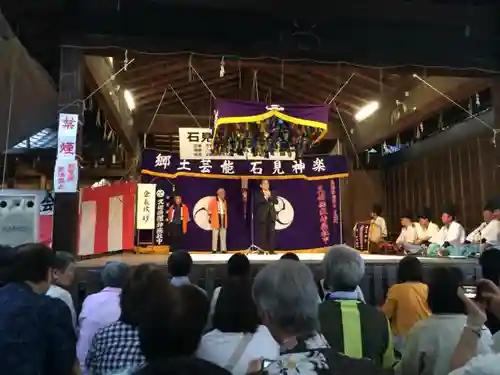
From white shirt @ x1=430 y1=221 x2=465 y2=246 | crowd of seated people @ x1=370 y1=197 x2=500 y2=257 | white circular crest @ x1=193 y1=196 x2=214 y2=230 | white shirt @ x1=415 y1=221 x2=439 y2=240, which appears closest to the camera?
crowd of seated people @ x1=370 y1=197 x2=500 y2=257

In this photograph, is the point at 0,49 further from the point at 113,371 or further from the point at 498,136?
the point at 498,136

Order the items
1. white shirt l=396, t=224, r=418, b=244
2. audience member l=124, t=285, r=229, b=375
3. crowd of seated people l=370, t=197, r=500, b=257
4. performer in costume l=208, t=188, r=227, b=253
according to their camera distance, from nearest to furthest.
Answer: audience member l=124, t=285, r=229, b=375
crowd of seated people l=370, t=197, r=500, b=257
white shirt l=396, t=224, r=418, b=244
performer in costume l=208, t=188, r=227, b=253

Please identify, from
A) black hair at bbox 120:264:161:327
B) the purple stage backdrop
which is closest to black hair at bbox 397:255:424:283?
black hair at bbox 120:264:161:327

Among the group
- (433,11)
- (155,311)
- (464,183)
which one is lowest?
(155,311)

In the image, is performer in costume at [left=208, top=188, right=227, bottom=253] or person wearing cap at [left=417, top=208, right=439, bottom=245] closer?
person wearing cap at [left=417, top=208, right=439, bottom=245]

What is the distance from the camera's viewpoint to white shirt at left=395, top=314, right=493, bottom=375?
178cm

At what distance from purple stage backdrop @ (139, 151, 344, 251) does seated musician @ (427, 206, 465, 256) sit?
10.9ft

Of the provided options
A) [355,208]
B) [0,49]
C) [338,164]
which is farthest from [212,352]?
[355,208]

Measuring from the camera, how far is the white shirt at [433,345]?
178cm

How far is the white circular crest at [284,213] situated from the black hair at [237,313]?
9.65 meters

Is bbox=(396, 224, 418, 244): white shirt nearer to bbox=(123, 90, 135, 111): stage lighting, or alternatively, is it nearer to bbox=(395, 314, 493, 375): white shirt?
bbox=(123, 90, 135, 111): stage lighting

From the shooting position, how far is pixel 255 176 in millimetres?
10938

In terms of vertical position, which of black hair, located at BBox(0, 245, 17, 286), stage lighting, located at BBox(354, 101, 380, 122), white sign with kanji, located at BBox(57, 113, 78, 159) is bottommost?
black hair, located at BBox(0, 245, 17, 286)

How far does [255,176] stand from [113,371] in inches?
367
